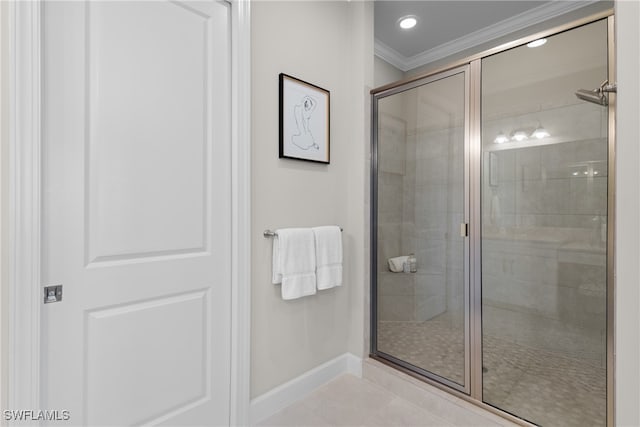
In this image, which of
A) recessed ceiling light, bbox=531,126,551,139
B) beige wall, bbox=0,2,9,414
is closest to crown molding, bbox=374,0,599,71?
recessed ceiling light, bbox=531,126,551,139

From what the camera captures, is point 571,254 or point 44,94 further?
point 571,254

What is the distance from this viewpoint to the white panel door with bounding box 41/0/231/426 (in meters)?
1.09

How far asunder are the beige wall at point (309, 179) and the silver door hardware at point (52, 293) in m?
0.76

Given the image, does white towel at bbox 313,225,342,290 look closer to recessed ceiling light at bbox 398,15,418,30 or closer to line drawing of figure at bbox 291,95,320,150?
line drawing of figure at bbox 291,95,320,150

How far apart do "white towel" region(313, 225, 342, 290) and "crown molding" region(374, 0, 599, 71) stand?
1914mm

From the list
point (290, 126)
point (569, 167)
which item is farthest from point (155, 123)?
point (569, 167)

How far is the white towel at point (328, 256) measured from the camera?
180cm

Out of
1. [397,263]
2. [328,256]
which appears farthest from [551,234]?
[328,256]

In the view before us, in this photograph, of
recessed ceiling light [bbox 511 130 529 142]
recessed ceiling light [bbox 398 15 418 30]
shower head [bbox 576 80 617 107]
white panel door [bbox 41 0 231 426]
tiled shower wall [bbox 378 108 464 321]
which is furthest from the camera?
recessed ceiling light [bbox 398 15 418 30]

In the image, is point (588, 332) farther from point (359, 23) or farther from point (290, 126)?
point (359, 23)

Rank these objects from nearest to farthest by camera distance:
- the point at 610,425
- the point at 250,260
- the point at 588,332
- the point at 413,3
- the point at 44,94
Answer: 1. the point at 44,94
2. the point at 610,425
3. the point at 588,332
4. the point at 250,260
5. the point at 413,3

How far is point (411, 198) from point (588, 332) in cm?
102

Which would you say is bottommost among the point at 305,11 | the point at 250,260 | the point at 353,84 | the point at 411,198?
the point at 250,260

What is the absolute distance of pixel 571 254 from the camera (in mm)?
1434
